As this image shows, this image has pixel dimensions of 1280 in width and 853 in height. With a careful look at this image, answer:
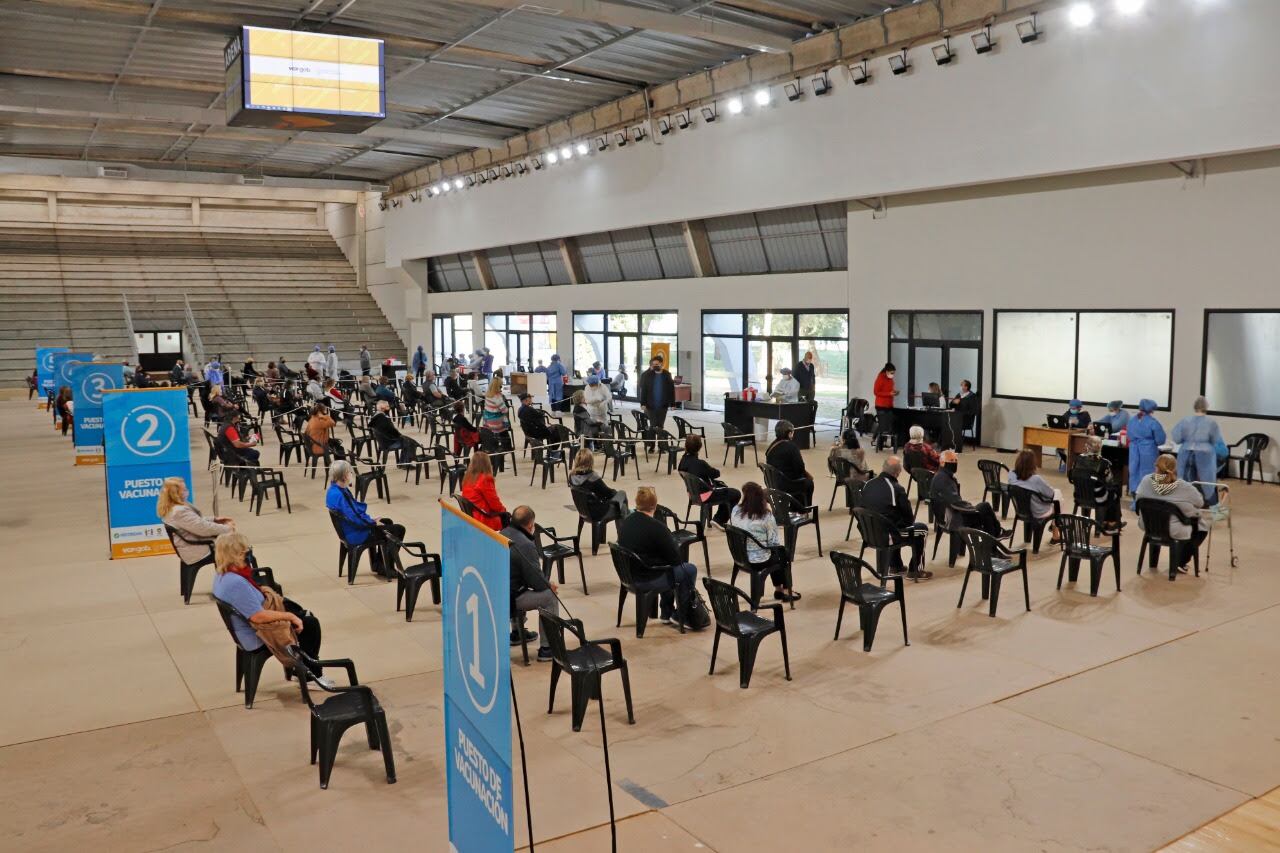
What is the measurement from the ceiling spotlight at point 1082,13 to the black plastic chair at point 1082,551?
26.8 ft

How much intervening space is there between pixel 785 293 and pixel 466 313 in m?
16.6

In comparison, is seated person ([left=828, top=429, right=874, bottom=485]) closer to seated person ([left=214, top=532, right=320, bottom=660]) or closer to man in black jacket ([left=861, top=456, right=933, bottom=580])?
man in black jacket ([left=861, top=456, right=933, bottom=580])

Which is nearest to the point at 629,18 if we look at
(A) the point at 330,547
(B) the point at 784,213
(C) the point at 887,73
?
(C) the point at 887,73

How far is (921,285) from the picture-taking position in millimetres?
18656

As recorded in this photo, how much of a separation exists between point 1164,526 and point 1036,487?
3.82 ft

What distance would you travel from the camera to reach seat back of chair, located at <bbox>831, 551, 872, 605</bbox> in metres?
7.57

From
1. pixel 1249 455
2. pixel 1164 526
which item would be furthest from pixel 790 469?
pixel 1249 455

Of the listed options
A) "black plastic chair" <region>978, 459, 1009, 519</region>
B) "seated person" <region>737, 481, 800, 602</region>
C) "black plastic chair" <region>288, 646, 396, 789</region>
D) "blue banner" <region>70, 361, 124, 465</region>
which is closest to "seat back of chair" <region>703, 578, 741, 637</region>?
"seated person" <region>737, 481, 800, 602</region>

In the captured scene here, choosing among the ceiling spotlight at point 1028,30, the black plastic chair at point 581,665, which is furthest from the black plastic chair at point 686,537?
the ceiling spotlight at point 1028,30

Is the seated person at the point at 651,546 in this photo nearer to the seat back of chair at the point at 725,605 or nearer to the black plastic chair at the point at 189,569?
the seat back of chair at the point at 725,605

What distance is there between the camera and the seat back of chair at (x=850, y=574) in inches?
298

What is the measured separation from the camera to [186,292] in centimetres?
3984

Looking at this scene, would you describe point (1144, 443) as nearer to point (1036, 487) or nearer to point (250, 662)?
point (1036, 487)

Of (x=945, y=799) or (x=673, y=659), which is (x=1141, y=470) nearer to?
(x=673, y=659)
